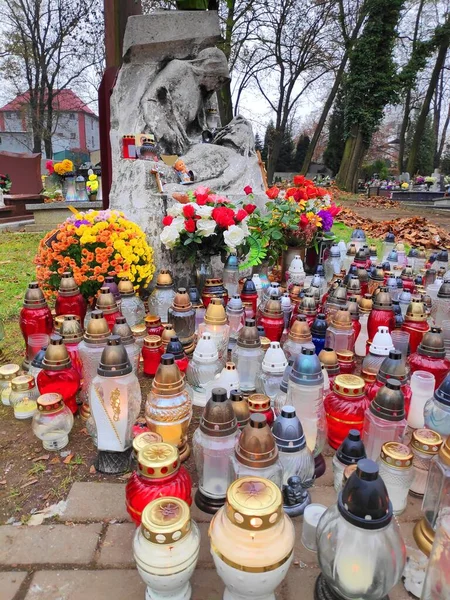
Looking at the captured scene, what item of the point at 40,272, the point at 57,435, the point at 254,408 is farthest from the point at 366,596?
the point at 40,272

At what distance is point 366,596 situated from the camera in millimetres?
1265

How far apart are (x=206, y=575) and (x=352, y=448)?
2.27 ft

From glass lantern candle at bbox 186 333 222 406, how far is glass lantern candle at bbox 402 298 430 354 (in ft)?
4.71

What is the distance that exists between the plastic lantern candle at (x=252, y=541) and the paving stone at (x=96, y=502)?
27.0 inches

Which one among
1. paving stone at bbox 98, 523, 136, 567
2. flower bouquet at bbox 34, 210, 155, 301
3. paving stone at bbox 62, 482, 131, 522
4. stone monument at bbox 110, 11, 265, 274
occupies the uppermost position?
stone monument at bbox 110, 11, 265, 274

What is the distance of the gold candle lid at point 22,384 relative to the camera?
2.51m

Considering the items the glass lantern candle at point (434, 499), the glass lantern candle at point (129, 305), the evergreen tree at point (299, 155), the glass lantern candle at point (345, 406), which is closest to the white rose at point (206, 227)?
A: the glass lantern candle at point (129, 305)

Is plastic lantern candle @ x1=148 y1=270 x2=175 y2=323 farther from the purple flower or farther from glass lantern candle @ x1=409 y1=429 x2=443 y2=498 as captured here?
the purple flower

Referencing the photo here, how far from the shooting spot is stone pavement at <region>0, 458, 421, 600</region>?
1467mm

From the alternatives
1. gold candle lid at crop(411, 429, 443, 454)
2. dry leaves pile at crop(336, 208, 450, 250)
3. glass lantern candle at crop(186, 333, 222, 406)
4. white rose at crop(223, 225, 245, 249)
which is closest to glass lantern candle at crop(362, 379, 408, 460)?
gold candle lid at crop(411, 429, 443, 454)

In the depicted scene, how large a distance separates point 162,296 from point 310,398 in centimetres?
194

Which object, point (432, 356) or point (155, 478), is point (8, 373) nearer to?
point (155, 478)

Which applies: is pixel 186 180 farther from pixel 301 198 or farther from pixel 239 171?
pixel 301 198

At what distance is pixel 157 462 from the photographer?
1.46m
